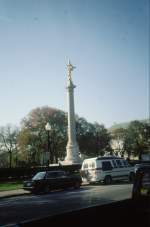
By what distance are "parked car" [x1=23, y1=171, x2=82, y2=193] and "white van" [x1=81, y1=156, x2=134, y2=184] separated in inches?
85.3

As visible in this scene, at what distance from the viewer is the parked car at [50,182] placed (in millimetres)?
22500

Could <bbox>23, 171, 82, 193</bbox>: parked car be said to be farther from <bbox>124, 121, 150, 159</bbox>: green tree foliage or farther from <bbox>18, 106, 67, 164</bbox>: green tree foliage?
<bbox>124, 121, 150, 159</bbox>: green tree foliage

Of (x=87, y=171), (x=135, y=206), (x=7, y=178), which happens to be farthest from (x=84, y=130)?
(x=135, y=206)

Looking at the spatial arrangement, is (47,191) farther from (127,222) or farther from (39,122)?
(39,122)

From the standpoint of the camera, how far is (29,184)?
22625 mm

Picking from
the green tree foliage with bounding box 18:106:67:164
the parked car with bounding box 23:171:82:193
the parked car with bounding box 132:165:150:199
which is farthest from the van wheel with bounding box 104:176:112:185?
the green tree foliage with bounding box 18:106:67:164

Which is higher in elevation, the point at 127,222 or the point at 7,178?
the point at 127,222

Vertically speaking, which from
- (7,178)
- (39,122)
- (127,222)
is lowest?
(7,178)

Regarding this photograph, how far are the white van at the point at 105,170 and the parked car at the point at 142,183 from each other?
20.9 metres

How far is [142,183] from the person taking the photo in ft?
18.1

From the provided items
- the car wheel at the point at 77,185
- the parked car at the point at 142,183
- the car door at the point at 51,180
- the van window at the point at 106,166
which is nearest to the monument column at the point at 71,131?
the van window at the point at 106,166

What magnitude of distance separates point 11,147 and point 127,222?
7936 cm

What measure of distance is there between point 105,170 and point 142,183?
843 inches

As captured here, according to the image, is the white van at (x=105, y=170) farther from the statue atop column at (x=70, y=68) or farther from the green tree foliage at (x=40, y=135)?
the green tree foliage at (x=40, y=135)
